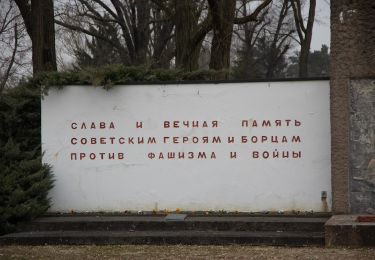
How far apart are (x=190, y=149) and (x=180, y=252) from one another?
101 inches

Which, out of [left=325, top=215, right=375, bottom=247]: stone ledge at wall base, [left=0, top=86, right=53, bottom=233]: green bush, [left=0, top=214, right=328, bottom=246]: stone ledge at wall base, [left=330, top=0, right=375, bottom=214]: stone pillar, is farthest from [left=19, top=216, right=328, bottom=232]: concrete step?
[left=325, top=215, right=375, bottom=247]: stone ledge at wall base

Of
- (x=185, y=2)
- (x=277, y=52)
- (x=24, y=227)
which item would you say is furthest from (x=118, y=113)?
(x=277, y=52)

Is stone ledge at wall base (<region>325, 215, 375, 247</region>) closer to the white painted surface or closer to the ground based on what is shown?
the ground

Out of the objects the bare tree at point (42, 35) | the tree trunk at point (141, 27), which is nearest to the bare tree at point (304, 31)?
the tree trunk at point (141, 27)

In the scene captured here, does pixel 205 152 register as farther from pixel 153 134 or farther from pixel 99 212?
pixel 99 212

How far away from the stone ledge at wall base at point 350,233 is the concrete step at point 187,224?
0.69 metres

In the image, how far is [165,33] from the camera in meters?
37.2

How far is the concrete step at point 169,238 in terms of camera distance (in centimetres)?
966

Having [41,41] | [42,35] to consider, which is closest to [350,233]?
[41,41]

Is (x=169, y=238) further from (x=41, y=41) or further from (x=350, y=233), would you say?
(x=41, y=41)

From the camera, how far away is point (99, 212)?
11.6 metres

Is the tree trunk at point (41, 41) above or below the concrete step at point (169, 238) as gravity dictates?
above

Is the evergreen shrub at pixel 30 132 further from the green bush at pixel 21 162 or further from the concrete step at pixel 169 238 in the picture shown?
the concrete step at pixel 169 238

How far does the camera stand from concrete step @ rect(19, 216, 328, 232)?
1023 centimetres
